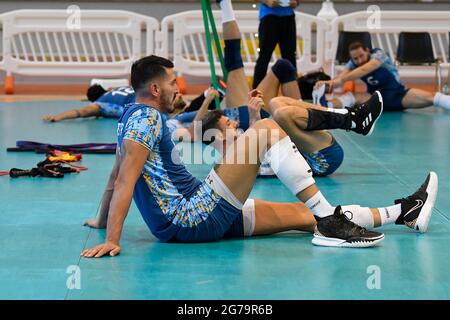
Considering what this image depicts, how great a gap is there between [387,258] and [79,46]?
1286cm

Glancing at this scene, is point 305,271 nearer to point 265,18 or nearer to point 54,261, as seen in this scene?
point 54,261

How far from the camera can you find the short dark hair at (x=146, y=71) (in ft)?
14.0

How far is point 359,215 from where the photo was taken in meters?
4.66

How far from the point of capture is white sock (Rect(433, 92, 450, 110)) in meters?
10.8

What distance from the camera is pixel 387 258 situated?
13.9 feet

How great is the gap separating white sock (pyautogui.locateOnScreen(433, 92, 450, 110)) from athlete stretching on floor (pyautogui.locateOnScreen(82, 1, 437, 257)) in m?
6.79

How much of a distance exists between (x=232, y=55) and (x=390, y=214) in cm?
343

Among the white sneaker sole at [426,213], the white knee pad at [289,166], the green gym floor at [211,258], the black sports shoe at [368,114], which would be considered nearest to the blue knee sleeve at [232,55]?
the green gym floor at [211,258]

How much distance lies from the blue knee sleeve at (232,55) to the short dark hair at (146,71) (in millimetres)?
3519

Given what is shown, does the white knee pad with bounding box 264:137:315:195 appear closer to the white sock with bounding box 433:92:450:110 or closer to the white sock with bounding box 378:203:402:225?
the white sock with bounding box 378:203:402:225

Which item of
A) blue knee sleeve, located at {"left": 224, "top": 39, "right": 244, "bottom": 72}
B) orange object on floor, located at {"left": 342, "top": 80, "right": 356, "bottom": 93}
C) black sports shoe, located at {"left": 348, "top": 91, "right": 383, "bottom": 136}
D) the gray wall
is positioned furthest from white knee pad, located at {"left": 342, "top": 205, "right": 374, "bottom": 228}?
the gray wall

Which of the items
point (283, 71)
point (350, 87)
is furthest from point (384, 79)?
point (283, 71)

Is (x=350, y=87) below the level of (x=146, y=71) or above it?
below

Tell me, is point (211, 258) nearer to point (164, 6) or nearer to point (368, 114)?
point (368, 114)
